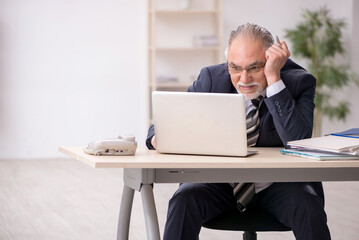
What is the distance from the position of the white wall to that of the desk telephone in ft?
17.9

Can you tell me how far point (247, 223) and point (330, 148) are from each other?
1.30 feet

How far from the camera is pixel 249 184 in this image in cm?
211

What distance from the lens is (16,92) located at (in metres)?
7.15

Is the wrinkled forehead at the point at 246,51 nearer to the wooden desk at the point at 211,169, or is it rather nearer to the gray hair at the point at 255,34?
the gray hair at the point at 255,34

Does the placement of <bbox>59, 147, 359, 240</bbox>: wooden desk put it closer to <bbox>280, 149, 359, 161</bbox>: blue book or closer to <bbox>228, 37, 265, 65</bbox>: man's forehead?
<bbox>280, 149, 359, 161</bbox>: blue book

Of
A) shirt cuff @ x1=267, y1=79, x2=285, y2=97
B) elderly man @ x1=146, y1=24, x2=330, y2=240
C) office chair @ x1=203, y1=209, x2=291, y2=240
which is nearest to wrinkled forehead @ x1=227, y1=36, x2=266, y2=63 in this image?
elderly man @ x1=146, y1=24, x2=330, y2=240

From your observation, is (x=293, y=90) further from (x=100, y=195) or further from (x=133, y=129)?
(x=133, y=129)

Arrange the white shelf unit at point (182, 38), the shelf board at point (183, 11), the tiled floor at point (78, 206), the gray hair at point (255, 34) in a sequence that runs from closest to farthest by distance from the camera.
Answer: the gray hair at point (255, 34), the tiled floor at point (78, 206), the shelf board at point (183, 11), the white shelf unit at point (182, 38)

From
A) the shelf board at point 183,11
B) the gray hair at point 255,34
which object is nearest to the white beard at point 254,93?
the gray hair at point 255,34

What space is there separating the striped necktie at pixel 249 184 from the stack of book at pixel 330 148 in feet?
0.70

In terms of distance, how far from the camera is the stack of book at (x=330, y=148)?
180cm

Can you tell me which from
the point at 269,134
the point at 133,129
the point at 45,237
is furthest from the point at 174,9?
the point at 269,134

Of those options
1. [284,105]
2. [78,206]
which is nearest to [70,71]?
[78,206]

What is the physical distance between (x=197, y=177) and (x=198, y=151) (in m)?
0.14
